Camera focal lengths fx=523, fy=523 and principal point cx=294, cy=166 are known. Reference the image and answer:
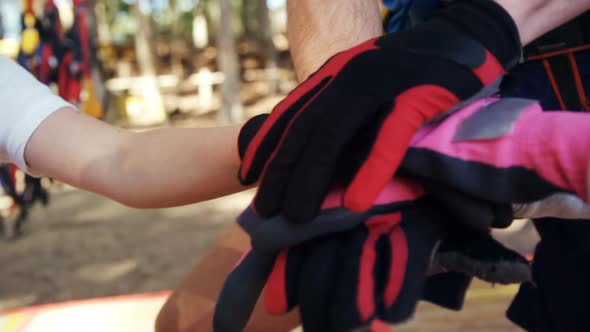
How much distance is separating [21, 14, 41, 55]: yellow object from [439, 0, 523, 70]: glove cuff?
2776 mm

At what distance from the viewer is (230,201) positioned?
155 inches

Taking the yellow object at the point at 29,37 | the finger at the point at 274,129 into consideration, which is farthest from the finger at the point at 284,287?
the yellow object at the point at 29,37

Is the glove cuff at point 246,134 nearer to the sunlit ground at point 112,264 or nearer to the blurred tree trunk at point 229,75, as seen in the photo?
the sunlit ground at point 112,264

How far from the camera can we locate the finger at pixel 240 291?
51 cm

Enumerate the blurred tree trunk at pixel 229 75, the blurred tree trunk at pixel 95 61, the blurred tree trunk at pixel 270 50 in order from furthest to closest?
the blurred tree trunk at pixel 270 50
the blurred tree trunk at pixel 229 75
the blurred tree trunk at pixel 95 61

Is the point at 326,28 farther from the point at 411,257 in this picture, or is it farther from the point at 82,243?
the point at 82,243

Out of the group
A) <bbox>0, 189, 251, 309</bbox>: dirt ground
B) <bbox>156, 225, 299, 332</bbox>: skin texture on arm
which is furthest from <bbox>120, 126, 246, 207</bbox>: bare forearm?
Answer: <bbox>0, 189, 251, 309</bbox>: dirt ground

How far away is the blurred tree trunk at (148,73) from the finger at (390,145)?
7.02 metres

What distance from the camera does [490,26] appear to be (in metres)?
0.56

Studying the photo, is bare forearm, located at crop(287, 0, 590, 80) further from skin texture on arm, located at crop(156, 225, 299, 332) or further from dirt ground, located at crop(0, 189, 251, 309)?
dirt ground, located at crop(0, 189, 251, 309)

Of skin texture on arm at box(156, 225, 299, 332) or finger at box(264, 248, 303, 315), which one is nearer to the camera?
finger at box(264, 248, 303, 315)

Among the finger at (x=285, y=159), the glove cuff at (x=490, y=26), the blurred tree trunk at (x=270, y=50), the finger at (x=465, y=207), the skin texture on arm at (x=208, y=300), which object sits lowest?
the blurred tree trunk at (x=270, y=50)

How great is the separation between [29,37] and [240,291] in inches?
111

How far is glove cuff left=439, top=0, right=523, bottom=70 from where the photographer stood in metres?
0.55
